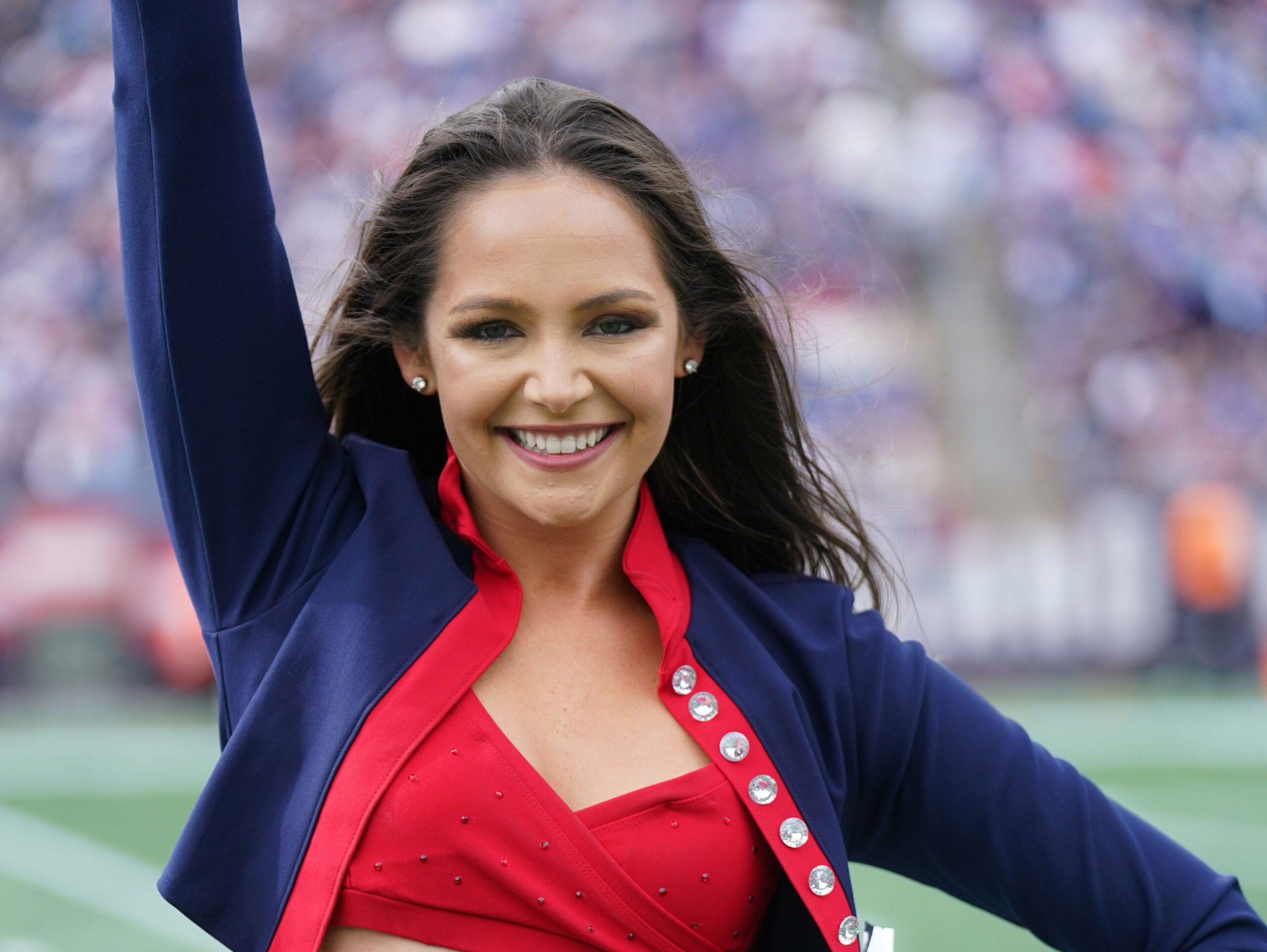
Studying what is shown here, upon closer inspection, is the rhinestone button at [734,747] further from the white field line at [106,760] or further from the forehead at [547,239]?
the white field line at [106,760]

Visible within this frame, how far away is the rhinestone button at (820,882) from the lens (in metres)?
1.81

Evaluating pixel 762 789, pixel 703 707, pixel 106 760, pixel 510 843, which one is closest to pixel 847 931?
pixel 762 789

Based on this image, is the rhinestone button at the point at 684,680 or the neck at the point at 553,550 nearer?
the rhinestone button at the point at 684,680

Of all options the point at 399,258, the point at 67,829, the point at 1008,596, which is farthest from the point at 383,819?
the point at 1008,596

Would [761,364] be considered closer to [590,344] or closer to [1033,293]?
[590,344]

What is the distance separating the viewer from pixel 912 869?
6.64 feet

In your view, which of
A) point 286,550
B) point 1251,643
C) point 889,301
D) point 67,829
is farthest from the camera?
point 889,301

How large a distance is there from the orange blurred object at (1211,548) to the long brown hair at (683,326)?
283 inches

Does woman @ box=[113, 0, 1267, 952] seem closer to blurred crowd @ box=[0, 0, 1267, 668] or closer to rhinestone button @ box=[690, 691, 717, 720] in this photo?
rhinestone button @ box=[690, 691, 717, 720]

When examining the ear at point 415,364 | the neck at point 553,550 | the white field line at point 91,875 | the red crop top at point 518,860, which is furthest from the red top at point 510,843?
the white field line at point 91,875

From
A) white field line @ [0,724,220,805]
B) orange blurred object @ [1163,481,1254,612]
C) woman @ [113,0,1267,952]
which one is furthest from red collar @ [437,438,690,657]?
orange blurred object @ [1163,481,1254,612]

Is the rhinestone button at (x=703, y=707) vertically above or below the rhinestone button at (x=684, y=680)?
below

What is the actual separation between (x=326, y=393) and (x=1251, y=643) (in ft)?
25.9

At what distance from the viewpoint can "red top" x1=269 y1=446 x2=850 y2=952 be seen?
1699mm
